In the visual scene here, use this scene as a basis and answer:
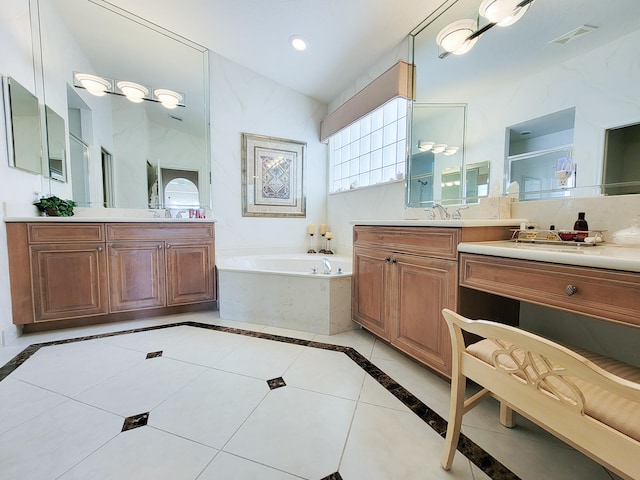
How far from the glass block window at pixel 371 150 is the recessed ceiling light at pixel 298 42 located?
0.87m

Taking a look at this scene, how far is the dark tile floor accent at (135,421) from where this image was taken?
3.73 feet

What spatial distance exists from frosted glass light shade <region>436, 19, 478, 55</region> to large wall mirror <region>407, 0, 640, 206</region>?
4cm

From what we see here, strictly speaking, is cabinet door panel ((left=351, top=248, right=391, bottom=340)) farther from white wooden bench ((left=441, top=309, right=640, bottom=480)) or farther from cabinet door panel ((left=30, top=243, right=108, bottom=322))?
cabinet door panel ((left=30, top=243, right=108, bottom=322))

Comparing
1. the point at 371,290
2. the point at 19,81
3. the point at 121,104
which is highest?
the point at 121,104

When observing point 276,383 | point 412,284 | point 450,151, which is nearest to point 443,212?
point 450,151

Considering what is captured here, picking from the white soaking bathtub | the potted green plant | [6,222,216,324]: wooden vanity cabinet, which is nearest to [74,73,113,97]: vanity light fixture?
the potted green plant

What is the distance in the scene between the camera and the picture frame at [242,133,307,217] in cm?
313

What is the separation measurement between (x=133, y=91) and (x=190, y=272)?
1.91 m

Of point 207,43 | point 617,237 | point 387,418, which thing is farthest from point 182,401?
point 207,43

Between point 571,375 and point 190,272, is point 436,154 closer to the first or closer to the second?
point 571,375

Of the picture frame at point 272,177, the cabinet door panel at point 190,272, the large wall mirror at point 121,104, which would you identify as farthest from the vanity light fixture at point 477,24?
the cabinet door panel at point 190,272

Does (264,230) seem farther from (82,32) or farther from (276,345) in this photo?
(82,32)

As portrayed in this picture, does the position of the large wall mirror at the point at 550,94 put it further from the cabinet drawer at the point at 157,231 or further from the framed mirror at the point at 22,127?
the framed mirror at the point at 22,127

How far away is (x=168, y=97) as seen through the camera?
2797mm
